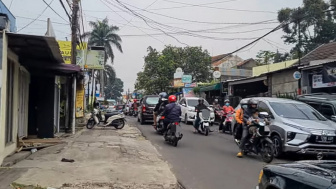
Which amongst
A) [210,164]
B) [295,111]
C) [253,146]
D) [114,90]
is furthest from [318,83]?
[114,90]

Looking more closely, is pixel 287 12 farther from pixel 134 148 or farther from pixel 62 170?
pixel 62 170

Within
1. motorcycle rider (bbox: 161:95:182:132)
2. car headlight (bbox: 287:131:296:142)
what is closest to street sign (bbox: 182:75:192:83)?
motorcycle rider (bbox: 161:95:182:132)

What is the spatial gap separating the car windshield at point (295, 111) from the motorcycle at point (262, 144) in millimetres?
973

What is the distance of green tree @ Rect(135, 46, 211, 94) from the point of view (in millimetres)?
45438

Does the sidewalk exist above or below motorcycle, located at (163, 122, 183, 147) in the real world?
below

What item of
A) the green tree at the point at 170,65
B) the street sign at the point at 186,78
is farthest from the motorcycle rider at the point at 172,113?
the green tree at the point at 170,65

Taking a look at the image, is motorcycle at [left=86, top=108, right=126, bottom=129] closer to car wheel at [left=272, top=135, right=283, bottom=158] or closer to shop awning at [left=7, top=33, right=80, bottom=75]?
shop awning at [left=7, top=33, right=80, bottom=75]

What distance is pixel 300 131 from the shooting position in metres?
10.3

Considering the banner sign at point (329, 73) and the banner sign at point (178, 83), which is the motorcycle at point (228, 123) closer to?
the banner sign at point (329, 73)

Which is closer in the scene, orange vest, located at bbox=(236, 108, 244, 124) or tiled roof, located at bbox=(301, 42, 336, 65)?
orange vest, located at bbox=(236, 108, 244, 124)

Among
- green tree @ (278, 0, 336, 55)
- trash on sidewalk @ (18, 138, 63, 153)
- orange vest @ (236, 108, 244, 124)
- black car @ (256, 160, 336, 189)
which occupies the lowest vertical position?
trash on sidewalk @ (18, 138, 63, 153)

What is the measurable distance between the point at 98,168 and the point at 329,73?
12546mm

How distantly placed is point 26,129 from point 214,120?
40.5 ft

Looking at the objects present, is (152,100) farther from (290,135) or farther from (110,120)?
→ (290,135)
